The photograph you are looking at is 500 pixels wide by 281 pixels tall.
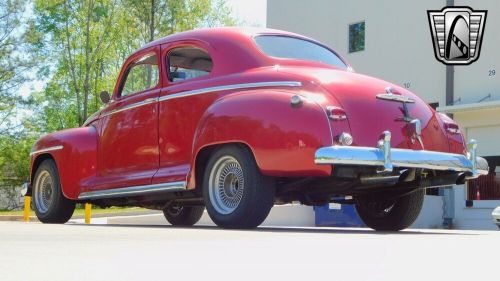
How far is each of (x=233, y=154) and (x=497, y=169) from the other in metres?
14.8

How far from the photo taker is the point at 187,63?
8234mm

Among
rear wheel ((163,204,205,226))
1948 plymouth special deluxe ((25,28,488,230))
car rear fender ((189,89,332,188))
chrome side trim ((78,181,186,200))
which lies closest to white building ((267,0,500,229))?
rear wheel ((163,204,205,226))

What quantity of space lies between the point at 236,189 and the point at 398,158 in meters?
1.41

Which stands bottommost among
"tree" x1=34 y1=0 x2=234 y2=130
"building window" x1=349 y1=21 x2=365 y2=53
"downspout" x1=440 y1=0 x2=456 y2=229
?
"downspout" x1=440 y1=0 x2=456 y2=229

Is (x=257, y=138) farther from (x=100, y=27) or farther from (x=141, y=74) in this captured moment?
(x=100, y=27)

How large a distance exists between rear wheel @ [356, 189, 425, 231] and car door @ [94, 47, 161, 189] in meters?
2.18

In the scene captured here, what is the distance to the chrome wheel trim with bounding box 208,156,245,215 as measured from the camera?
23.1 feet

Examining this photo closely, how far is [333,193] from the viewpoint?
7367 mm

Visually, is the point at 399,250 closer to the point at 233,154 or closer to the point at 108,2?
the point at 233,154

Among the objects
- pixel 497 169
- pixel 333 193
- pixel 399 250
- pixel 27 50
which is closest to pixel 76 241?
pixel 399 250

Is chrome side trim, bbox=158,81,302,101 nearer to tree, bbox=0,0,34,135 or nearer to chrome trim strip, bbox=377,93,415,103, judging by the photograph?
chrome trim strip, bbox=377,93,415,103

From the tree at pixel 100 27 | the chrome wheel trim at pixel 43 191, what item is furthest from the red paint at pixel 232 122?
the tree at pixel 100 27

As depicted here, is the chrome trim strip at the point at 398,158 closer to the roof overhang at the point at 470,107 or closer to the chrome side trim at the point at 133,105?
the chrome side trim at the point at 133,105

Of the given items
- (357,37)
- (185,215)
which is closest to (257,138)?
(185,215)
